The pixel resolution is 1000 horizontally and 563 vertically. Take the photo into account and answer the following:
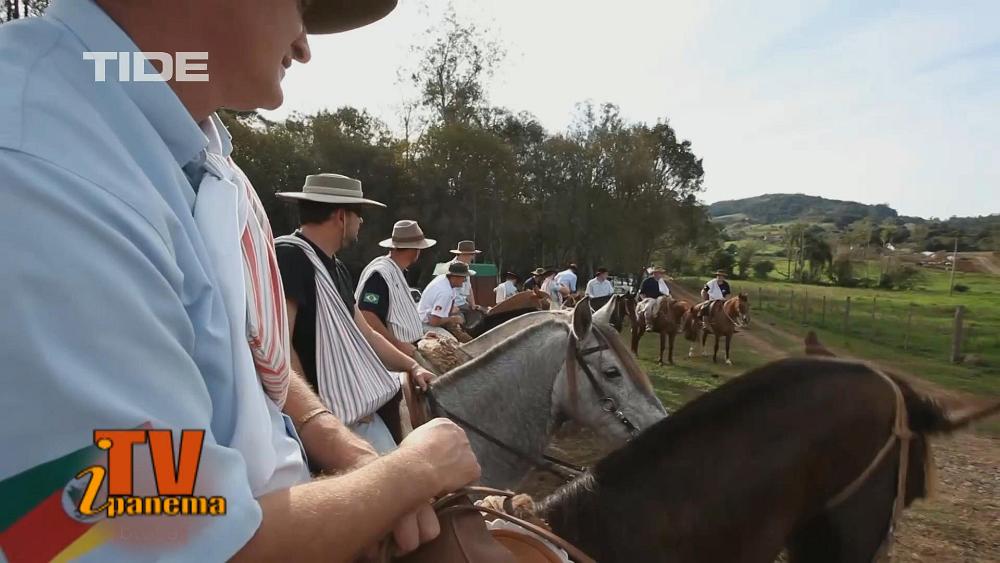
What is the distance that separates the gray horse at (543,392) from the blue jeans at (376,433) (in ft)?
2.34

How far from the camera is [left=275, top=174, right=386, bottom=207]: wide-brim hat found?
10.9 feet

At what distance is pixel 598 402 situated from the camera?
157 inches

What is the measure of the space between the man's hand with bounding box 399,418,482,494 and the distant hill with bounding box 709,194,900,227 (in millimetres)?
169862

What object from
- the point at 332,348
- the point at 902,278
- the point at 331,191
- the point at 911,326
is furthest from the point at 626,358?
the point at 902,278

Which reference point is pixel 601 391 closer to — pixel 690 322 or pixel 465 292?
pixel 465 292

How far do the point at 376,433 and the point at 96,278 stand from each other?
2597 mm

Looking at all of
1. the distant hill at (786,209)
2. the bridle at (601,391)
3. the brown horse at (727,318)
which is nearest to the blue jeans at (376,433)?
the bridle at (601,391)

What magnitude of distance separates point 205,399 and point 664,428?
5.97ft

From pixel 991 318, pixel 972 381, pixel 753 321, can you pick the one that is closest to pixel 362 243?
pixel 753 321

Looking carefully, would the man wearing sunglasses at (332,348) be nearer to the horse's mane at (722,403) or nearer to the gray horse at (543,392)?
the gray horse at (543,392)

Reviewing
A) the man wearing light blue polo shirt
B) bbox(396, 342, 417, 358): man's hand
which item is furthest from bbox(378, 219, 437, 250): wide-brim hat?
the man wearing light blue polo shirt

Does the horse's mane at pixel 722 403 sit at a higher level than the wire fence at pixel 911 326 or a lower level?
higher

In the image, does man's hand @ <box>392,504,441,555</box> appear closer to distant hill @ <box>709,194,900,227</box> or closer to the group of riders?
the group of riders

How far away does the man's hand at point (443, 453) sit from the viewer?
96cm
